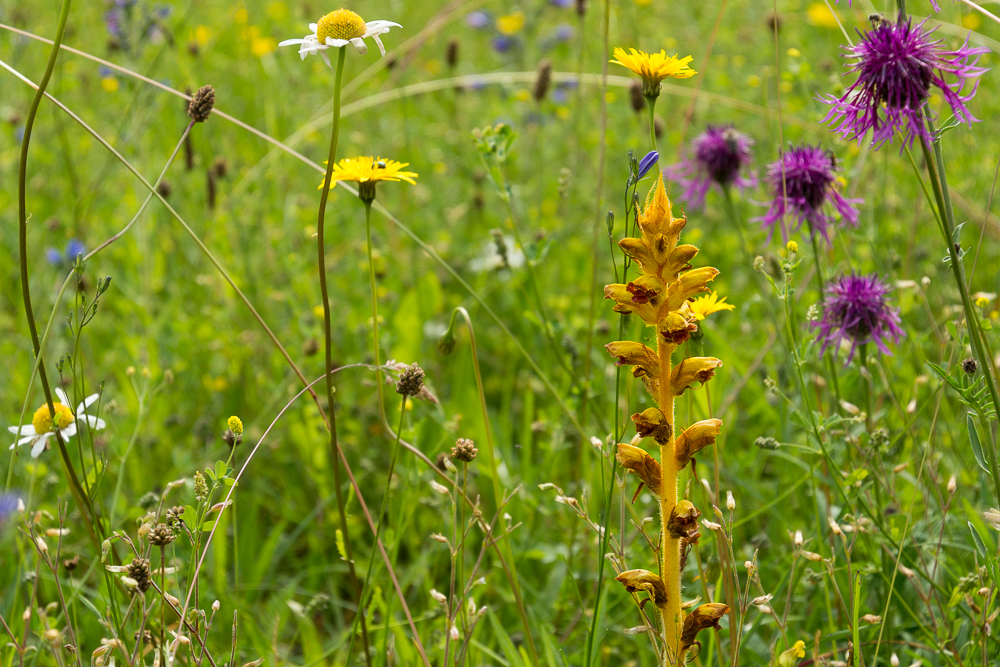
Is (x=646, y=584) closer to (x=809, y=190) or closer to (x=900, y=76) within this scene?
(x=900, y=76)

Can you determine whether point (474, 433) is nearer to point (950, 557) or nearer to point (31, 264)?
point (950, 557)

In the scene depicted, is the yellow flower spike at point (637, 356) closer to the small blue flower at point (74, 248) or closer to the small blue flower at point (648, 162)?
the small blue flower at point (648, 162)

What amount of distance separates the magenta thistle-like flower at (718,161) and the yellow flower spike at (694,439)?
4.21 ft

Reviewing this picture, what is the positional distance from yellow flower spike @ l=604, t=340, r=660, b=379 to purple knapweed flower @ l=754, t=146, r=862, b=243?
95cm

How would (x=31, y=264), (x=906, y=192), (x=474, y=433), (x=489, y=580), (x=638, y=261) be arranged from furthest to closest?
(x=906, y=192), (x=31, y=264), (x=474, y=433), (x=489, y=580), (x=638, y=261)

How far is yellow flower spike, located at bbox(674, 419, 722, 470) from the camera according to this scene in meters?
0.98

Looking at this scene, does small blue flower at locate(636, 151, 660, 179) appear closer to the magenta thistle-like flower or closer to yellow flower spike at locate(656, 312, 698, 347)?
yellow flower spike at locate(656, 312, 698, 347)

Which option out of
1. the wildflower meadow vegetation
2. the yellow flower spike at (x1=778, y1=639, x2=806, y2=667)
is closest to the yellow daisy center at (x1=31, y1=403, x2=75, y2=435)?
the wildflower meadow vegetation


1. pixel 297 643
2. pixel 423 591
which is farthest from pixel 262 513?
pixel 423 591

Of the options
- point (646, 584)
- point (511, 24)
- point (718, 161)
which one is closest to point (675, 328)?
point (646, 584)

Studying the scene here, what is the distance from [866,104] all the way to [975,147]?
2.88 metres

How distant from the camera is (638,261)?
3.14ft

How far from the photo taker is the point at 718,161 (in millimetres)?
2176

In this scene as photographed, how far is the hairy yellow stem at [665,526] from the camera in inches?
38.4
